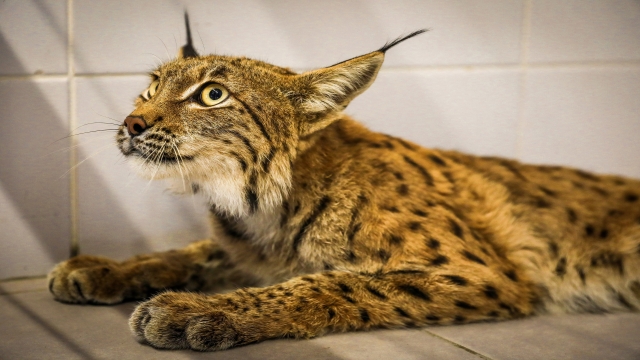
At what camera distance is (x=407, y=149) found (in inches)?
117

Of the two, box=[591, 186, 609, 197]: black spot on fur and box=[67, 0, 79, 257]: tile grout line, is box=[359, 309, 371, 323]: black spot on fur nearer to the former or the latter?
box=[591, 186, 609, 197]: black spot on fur

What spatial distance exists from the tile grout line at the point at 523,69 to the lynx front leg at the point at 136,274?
1.71 metres

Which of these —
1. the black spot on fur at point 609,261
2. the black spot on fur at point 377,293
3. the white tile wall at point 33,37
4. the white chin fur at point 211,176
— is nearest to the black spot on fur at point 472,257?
the black spot on fur at point 377,293

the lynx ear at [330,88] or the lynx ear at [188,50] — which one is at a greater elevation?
the lynx ear at [188,50]

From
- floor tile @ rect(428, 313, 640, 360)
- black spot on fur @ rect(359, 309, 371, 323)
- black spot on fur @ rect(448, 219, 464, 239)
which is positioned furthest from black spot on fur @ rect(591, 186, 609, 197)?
black spot on fur @ rect(359, 309, 371, 323)

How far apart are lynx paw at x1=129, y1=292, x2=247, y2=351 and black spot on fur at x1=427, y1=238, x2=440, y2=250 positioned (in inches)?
28.9

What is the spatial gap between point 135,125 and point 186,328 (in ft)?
2.27

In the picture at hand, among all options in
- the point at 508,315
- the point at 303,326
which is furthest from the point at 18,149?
the point at 508,315

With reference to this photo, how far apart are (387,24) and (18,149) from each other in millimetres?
1728

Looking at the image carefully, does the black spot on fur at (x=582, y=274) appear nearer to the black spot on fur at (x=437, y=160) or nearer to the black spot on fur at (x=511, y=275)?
the black spot on fur at (x=511, y=275)

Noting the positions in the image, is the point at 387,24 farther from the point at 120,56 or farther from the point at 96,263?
the point at 96,263

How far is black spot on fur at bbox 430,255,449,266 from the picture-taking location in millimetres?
2584

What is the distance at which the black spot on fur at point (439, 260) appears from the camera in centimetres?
258

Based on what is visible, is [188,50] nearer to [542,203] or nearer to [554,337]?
[542,203]
